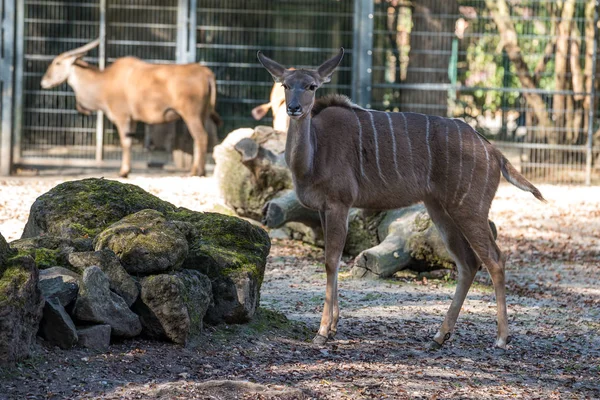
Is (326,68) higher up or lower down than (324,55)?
lower down

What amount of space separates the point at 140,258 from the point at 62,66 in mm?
9491

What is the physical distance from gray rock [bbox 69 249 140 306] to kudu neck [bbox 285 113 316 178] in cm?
130

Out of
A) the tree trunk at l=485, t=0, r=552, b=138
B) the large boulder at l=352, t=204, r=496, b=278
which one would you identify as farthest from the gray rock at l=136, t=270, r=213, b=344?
the tree trunk at l=485, t=0, r=552, b=138

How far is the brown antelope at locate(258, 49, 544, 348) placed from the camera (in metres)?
5.36

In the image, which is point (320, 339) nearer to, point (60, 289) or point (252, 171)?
point (60, 289)

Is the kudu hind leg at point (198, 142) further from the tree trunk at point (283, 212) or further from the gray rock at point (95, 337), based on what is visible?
the gray rock at point (95, 337)

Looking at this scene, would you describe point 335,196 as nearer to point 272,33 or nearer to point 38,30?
point 272,33

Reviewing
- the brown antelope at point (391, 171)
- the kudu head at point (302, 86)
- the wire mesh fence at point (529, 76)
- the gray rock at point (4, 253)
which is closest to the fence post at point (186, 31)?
the wire mesh fence at point (529, 76)

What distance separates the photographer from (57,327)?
415cm

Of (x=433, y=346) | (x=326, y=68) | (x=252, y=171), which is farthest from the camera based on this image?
(x=252, y=171)

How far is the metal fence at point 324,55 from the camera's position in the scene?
13.2 m

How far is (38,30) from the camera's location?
14062mm

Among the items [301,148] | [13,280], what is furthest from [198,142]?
[13,280]

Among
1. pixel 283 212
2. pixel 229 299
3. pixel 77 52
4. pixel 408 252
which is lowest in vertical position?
pixel 408 252
